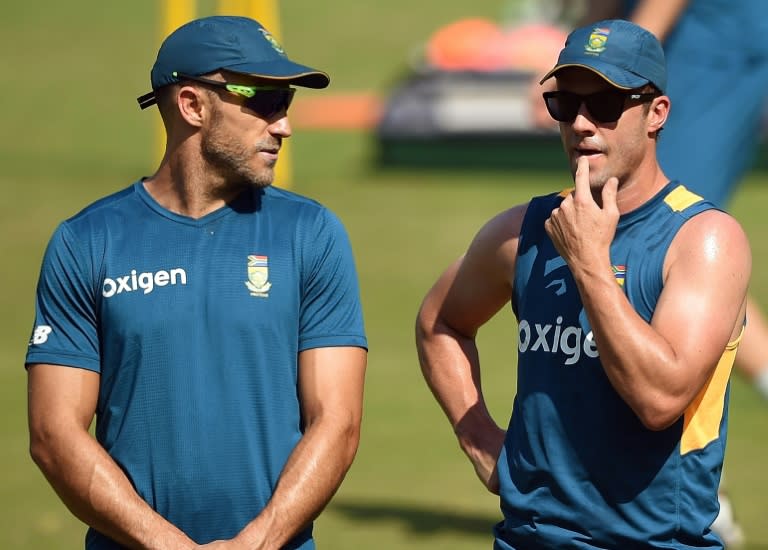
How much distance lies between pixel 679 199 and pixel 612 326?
0.54 m

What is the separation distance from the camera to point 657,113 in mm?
4047

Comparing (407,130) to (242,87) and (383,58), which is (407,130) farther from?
(242,87)

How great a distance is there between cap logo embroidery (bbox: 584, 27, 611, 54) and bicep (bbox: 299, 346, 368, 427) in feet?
3.51

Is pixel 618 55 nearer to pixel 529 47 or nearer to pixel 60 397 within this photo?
pixel 60 397

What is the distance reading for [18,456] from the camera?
822 centimetres

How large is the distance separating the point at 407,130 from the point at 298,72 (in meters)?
11.4

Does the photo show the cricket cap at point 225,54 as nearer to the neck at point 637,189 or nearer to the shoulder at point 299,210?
the shoulder at point 299,210

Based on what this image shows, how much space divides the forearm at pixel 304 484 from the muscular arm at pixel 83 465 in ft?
0.73

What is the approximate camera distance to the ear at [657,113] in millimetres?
4031

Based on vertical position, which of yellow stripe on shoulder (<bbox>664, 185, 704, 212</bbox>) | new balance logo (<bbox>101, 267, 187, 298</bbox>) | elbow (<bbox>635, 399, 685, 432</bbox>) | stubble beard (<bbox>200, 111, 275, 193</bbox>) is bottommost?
elbow (<bbox>635, 399, 685, 432</bbox>)

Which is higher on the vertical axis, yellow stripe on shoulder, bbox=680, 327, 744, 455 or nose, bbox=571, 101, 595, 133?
nose, bbox=571, 101, 595, 133

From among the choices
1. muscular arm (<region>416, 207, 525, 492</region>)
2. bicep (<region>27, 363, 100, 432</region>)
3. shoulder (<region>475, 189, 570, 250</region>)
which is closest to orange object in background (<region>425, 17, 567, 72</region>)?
muscular arm (<region>416, 207, 525, 492</region>)

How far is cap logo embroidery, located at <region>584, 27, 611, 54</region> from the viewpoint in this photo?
3945mm

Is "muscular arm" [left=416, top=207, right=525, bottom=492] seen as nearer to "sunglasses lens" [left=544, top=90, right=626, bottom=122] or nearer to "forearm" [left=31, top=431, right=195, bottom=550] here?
"sunglasses lens" [left=544, top=90, right=626, bottom=122]
